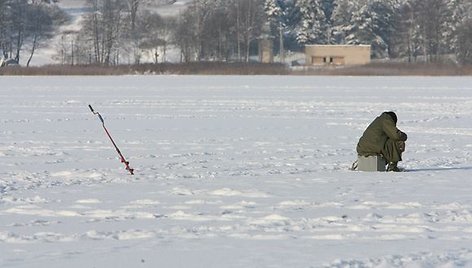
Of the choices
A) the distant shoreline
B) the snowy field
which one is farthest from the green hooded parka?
the distant shoreline

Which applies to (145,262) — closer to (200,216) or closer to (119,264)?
(119,264)

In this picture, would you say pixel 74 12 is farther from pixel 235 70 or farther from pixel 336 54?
pixel 235 70

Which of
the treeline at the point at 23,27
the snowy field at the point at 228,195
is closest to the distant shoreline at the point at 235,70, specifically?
the treeline at the point at 23,27

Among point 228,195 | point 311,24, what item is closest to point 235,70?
point 311,24

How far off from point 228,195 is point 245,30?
279ft

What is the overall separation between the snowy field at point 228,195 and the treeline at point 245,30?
231 feet

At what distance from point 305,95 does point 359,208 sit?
25334 millimetres

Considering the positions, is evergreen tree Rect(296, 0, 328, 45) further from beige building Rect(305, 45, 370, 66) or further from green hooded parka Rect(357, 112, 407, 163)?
green hooded parka Rect(357, 112, 407, 163)

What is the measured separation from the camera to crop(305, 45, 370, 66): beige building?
88.0 metres

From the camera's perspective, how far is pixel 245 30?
95062 mm

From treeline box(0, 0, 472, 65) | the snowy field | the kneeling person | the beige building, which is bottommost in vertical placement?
the snowy field

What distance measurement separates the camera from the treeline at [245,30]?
93.4m

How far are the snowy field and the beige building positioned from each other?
6512cm

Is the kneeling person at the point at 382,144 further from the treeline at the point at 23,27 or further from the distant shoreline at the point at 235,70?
the treeline at the point at 23,27
